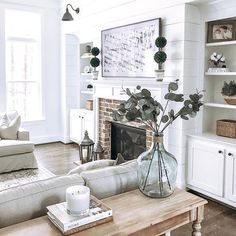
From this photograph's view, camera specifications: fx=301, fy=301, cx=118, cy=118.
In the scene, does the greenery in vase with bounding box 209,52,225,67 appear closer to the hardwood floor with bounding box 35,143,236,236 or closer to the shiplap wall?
the shiplap wall

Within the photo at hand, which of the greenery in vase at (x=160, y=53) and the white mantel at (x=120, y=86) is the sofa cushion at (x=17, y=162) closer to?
the white mantel at (x=120, y=86)

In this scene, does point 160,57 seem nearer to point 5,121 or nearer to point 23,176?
point 23,176

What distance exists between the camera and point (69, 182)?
5.68ft

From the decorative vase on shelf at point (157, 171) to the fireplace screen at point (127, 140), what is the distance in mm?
2467

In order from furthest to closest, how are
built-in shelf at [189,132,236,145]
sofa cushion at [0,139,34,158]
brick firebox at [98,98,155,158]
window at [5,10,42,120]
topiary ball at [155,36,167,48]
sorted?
window at [5,10,42,120] → brick firebox at [98,98,155,158] → sofa cushion at [0,139,34,158] → topiary ball at [155,36,167,48] → built-in shelf at [189,132,236,145]

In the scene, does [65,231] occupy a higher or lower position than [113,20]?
lower

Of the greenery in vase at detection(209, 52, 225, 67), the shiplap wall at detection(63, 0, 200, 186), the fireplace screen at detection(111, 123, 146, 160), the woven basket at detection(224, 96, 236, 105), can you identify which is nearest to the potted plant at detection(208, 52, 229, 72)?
the greenery in vase at detection(209, 52, 225, 67)

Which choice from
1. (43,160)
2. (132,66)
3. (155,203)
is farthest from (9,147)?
(155,203)

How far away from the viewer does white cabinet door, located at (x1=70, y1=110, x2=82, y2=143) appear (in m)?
6.04

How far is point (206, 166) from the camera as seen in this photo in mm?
3525

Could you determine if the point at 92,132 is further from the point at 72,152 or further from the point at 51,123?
the point at 51,123

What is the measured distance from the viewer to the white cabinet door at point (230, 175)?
10.5ft

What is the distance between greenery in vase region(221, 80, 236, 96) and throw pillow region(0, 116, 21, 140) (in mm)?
3126

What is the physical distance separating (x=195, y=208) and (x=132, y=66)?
9.77 ft
